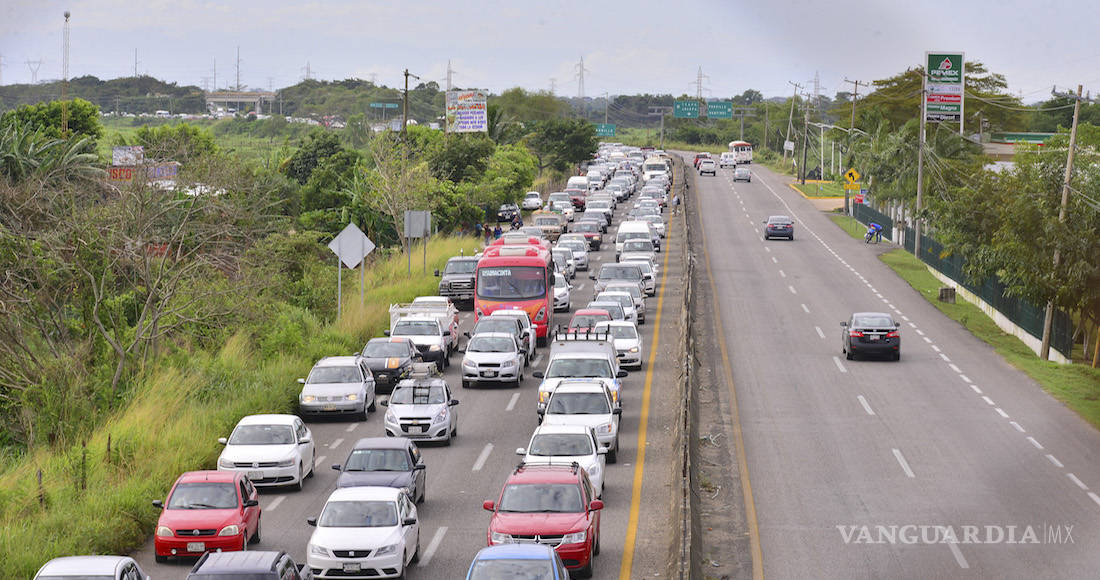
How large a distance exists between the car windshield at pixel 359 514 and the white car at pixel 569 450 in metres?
4.35

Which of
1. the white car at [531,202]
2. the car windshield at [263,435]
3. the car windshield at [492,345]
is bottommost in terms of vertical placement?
the car windshield at [263,435]

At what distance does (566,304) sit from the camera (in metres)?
52.2

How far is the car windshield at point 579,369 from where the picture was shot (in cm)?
3228

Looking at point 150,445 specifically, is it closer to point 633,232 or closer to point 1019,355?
point 1019,355

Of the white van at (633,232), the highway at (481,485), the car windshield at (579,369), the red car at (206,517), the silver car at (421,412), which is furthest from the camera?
the white van at (633,232)

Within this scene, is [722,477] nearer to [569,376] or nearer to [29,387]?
[569,376]

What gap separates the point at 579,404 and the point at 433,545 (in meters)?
7.17

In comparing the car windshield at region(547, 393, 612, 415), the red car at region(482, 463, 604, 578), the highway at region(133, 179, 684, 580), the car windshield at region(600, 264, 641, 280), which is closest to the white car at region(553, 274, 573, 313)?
the car windshield at region(600, 264, 641, 280)

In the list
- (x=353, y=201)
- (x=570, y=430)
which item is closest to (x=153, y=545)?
(x=570, y=430)

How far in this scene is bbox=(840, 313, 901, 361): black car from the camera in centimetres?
4122

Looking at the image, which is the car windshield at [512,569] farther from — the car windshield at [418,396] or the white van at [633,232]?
the white van at [633,232]

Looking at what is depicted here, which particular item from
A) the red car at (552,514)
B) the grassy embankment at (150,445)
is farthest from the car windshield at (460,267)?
the red car at (552,514)

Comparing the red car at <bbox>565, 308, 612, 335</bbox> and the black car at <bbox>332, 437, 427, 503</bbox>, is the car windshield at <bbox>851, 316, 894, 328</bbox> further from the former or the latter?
the black car at <bbox>332, 437, 427, 503</bbox>

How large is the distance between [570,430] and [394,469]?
3370 millimetres
